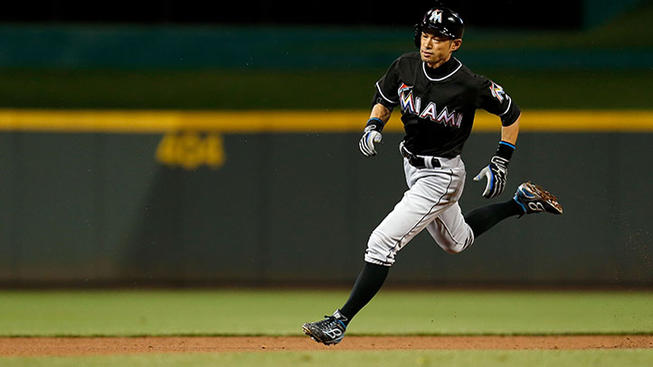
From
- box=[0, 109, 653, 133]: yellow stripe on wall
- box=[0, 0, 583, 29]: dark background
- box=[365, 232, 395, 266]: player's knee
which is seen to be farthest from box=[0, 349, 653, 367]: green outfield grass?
Result: box=[0, 0, 583, 29]: dark background

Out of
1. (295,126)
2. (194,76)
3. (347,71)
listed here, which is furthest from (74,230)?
(347,71)

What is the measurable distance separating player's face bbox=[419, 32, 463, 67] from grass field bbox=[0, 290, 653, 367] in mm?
1736

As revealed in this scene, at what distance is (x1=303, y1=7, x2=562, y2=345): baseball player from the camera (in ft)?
17.8

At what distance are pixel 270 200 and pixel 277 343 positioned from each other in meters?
4.09

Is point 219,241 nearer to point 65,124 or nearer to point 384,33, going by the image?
point 65,124

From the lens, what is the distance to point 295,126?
10.5m

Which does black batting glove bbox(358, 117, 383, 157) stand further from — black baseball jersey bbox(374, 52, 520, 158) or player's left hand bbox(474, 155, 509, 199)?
player's left hand bbox(474, 155, 509, 199)

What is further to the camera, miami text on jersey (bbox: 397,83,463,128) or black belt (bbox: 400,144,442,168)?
black belt (bbox: 400,144,442,168)

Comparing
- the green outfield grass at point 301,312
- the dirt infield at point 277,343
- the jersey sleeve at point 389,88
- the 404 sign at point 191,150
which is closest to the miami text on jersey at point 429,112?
the jersey sleeve at point 389,88

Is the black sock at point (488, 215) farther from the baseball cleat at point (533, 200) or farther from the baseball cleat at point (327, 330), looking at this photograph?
the baseball cleat at point (327, 330)

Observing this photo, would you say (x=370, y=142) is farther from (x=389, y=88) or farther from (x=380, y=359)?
(x=380, y=359)

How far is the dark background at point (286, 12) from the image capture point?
1435 centimetres

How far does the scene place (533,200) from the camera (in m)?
6.31

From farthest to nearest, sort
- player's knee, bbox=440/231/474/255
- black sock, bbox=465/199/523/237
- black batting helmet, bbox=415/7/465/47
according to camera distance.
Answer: black sock, bbox=465/199/523/237
player's knee, bbox=440/231/474/255
black batting helmet, bbox=415/7/465/47
